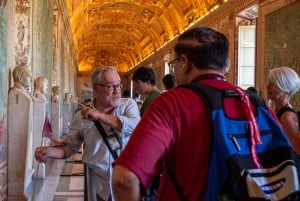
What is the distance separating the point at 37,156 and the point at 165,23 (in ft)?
92.1

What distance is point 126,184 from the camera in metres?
1.89

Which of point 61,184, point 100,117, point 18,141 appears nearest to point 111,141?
point 100,117

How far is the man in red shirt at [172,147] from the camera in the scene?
1903 millimetres

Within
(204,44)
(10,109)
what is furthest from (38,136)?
(204,44)

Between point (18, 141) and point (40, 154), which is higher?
point (40, 154)

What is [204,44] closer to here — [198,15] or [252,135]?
[252,135]

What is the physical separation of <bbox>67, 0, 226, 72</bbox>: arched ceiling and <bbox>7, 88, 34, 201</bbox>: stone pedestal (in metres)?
13.4

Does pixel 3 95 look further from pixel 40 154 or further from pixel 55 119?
pixel 55 119

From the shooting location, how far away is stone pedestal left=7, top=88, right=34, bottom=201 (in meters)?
7.47

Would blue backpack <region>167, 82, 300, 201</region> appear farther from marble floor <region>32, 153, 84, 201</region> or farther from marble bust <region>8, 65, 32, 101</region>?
marble floor <region>32, 153, 84, 201</region>

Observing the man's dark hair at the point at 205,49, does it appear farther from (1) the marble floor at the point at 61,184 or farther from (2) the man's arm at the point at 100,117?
(1) the marble floor at the point at 61,184

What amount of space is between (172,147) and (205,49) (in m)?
0.48

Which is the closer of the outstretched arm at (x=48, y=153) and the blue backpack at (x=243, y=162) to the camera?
the blue backpack at (x=243, y=162)

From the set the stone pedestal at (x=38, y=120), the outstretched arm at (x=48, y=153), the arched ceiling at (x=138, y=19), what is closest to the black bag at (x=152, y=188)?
the outstretched arm at (x=48, y=153)
